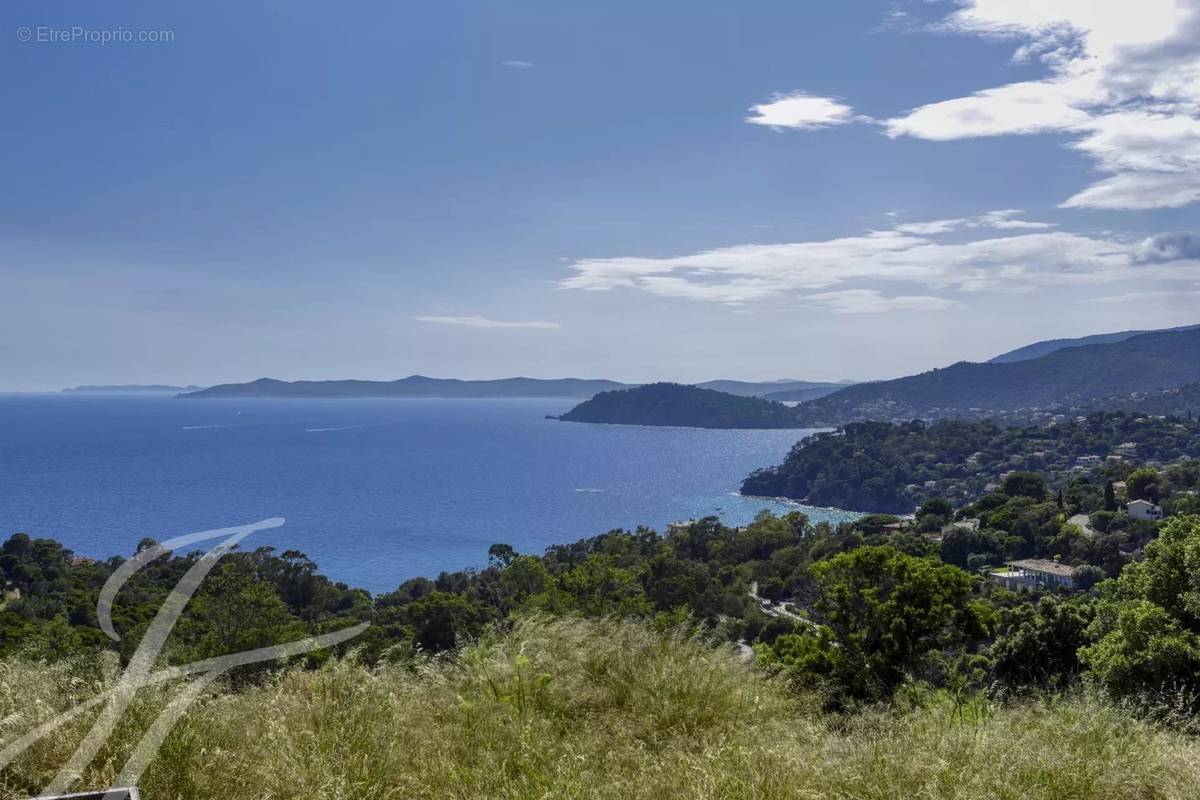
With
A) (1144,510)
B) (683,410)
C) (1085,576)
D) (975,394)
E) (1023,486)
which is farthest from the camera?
(683,410)

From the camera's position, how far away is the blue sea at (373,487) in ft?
200

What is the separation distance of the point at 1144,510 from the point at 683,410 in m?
133

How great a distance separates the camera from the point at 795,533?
2112 inches

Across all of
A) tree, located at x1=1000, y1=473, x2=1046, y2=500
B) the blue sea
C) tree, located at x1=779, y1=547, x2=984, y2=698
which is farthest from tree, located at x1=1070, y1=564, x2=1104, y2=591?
the blue sea

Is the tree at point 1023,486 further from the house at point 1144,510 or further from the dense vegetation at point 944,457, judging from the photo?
the dense vegetation at point 944,457

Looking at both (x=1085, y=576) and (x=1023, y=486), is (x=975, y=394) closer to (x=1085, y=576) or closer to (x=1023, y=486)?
(x=1023, y=486)

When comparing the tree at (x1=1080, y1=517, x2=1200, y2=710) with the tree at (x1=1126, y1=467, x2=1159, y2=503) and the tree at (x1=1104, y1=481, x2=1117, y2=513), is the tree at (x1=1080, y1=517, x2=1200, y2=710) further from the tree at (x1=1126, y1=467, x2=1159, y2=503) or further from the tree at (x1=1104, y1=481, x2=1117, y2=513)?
the tree at (x1=1126, y1=467, x2=1159, y2=503)

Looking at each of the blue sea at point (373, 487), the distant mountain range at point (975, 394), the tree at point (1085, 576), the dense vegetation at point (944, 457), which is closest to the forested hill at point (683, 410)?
the distant mountain range at point (975, 394)

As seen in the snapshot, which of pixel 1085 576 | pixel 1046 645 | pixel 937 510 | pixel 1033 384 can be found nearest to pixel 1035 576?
pixel 1085 576

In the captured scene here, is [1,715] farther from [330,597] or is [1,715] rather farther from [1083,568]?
[1083,568]

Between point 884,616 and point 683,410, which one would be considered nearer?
point 884,616

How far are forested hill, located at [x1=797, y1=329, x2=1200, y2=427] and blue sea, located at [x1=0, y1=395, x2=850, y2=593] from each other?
30899mm

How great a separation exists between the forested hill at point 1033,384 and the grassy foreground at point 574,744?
168 m

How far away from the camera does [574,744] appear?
11.7 feet
